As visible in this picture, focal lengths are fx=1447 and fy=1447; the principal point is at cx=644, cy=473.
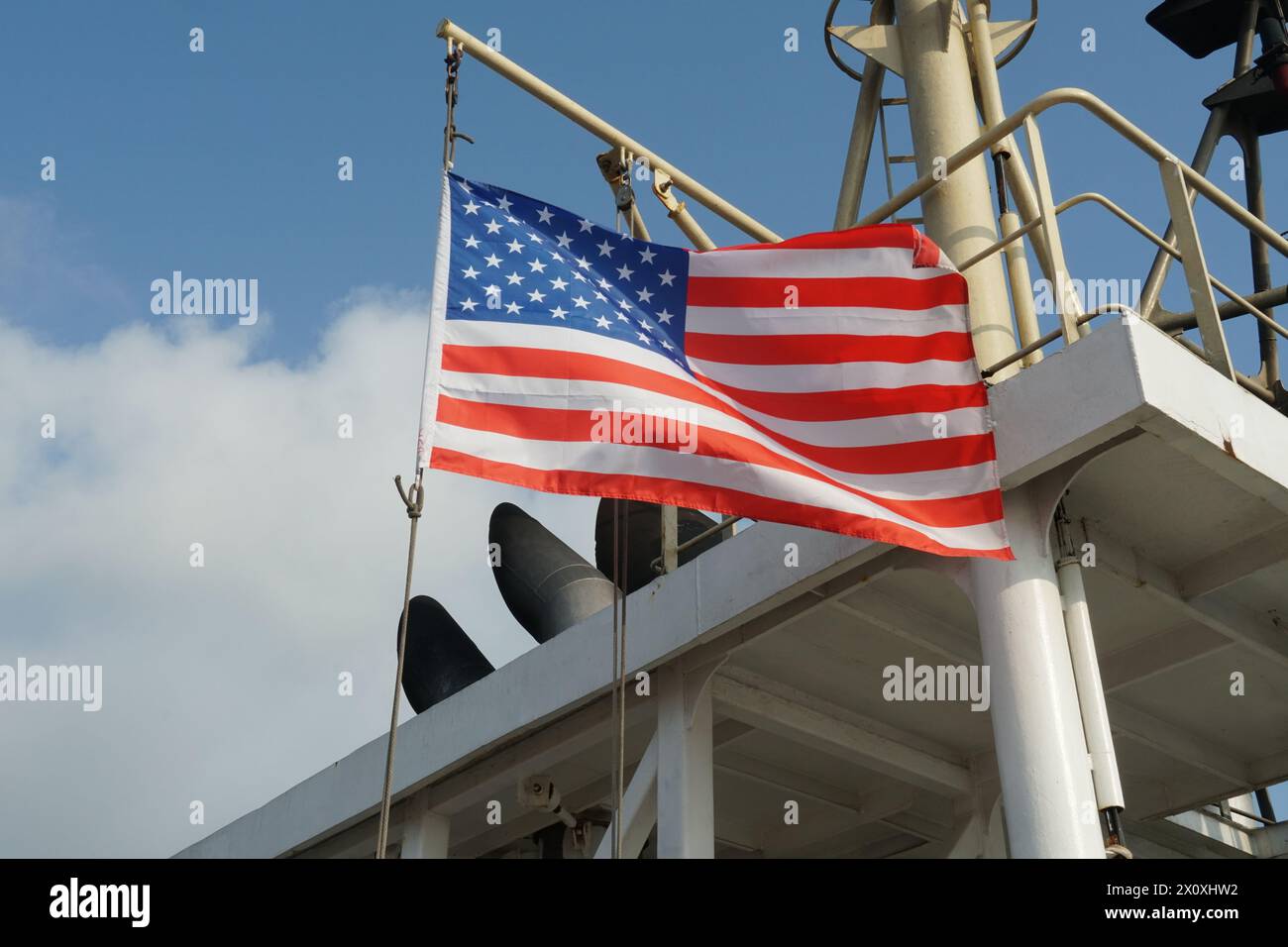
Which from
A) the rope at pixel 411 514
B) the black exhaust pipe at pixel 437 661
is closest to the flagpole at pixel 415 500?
the rope at pixel 411 514

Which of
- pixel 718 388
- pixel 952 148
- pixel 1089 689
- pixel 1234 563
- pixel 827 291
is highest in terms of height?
pixel 952 148

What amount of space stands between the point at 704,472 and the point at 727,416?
50 centimetres

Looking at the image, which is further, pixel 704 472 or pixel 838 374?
pixel 838 374

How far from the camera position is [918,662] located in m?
9.83

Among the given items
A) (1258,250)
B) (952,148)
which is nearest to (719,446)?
(952,148)

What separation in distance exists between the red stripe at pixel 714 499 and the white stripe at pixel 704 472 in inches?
1.3

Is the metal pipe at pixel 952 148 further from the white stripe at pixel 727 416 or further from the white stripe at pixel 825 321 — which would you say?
the white stripe at pixel 727 416

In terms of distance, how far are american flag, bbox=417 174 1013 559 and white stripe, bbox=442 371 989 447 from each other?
0.03 ft

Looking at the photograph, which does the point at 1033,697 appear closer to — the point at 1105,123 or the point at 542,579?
the point at 1105,123

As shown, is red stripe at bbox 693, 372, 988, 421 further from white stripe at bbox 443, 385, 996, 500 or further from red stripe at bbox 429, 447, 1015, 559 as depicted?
red stripe at bbox 429, 447, 1015, 559

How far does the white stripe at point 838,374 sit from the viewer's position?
826cm
